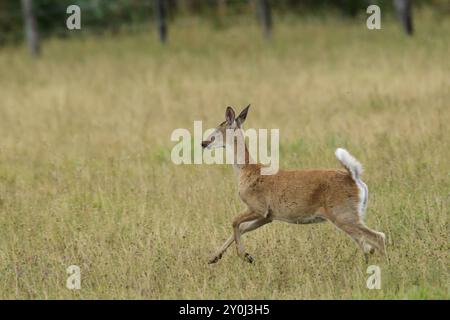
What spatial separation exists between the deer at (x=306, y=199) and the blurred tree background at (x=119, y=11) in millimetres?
18350

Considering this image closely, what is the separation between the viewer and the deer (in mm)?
7223

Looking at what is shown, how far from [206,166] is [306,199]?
11.2ft

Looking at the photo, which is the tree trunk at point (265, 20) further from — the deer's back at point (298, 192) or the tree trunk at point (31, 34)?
the deer's back at point (298, 192)

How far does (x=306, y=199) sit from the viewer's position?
739 centimetres

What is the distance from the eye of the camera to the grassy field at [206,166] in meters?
7.16

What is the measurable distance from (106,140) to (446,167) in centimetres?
450

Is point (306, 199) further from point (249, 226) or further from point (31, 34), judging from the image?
point (31, 34)

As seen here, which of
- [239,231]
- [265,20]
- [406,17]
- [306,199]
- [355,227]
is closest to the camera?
[355,227]

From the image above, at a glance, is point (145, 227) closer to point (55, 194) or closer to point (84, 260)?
point (84, 260)

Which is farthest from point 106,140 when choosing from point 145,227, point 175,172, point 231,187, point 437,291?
point 437,291

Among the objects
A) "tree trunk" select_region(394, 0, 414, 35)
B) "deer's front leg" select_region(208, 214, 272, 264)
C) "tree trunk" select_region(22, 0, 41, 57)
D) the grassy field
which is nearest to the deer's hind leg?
the grassy field

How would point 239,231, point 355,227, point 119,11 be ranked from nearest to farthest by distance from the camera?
point 355,227, point 239,231, point 119,11

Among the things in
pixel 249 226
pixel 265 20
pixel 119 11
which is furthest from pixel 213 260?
pixel 119 11

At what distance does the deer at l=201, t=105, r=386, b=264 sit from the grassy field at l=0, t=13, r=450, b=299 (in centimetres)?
20
